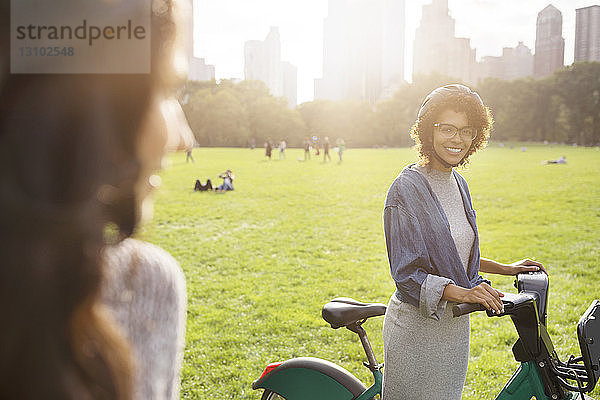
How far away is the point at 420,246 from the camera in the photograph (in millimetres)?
2162

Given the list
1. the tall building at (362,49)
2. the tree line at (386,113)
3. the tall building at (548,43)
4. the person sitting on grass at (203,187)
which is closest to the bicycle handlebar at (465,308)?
the person sitting on grass at (203,187)

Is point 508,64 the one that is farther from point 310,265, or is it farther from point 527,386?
point 527,386

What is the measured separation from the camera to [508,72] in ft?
310

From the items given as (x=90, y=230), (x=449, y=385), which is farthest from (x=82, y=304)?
(x=449, y=385)

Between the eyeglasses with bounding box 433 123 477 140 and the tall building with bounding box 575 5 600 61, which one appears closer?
the eyeglasses with bounding box 433 123 477 140

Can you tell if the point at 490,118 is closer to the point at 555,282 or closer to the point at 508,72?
the point at 555,282

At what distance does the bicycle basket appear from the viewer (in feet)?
6.12

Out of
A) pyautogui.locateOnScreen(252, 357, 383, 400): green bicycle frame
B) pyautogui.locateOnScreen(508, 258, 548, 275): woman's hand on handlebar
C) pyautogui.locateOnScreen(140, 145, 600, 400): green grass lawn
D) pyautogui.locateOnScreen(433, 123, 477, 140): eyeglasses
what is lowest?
pyautogui.locateOnScreen(140, 145, 600, 400): green grass lawn

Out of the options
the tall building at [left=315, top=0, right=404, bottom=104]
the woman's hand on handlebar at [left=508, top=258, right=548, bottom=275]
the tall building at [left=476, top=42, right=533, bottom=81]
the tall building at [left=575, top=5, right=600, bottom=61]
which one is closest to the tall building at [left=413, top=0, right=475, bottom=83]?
the tall building at [left=476, top=42, right=533, bottom=81]

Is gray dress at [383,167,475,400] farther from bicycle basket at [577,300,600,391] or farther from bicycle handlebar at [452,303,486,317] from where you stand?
bicycle basket at [577,300,600,391]

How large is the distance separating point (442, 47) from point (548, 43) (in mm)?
28708

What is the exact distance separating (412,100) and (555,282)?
7285cm

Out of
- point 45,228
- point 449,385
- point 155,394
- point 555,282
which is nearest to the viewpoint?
point 45,228

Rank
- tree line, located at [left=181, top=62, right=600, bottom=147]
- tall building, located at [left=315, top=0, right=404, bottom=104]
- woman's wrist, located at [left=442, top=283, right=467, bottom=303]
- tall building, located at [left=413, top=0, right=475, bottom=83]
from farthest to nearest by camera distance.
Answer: tall building, located at [left=315, top=0, right=404, bottom=104]
tall building, located at [left=413, top=0, right=475, bottom=83]
tree line, located at [left=181, top=62, right=600, bottom=147]
woman's wrist, located at [left=442, top=283, right=467, bottom=303]
